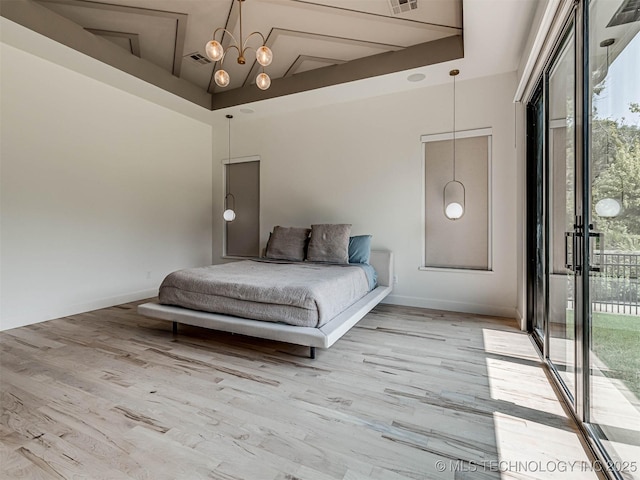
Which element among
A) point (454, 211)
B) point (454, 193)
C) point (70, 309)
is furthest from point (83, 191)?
Answer: point (454, 193)

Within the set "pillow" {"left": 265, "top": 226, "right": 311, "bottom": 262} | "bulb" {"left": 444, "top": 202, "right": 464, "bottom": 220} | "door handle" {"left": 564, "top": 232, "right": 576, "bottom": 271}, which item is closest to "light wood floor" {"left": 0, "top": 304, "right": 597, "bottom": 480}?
"door handle" {"left": 564, "top": 232, "right": 576, "bottom": 271}

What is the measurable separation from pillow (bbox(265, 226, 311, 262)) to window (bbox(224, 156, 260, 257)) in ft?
3.43

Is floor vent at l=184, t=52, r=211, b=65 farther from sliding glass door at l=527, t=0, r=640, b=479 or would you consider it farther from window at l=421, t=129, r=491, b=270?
sliding glass door at l=527, t=0, r=640, b=479

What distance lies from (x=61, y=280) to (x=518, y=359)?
505 cm

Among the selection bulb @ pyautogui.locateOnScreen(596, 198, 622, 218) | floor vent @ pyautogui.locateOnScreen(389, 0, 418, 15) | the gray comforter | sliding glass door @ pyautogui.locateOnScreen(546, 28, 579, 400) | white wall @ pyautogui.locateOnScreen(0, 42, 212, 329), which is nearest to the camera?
bulb @ pyautogui.locateOnScreen(596, 198, 622, 218)

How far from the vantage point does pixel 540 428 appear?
173cm

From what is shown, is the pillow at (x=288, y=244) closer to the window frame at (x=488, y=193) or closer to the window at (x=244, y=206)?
the window at (x=244, y=206)

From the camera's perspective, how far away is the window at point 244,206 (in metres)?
5.59

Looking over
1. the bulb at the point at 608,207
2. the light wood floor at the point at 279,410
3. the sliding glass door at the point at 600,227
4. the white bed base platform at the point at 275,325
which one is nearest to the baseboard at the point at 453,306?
the light wood floor at the point at 279,410

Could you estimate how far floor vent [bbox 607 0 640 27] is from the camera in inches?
48.6

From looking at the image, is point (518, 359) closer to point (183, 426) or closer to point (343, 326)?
point (343, 326)

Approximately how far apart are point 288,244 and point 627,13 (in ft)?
12.4

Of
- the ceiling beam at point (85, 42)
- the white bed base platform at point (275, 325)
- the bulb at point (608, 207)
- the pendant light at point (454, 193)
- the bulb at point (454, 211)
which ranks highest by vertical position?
the ceiling beam at point (85, 42)

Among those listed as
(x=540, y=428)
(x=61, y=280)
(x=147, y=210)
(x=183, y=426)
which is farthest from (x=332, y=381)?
(x=147, y=210)
